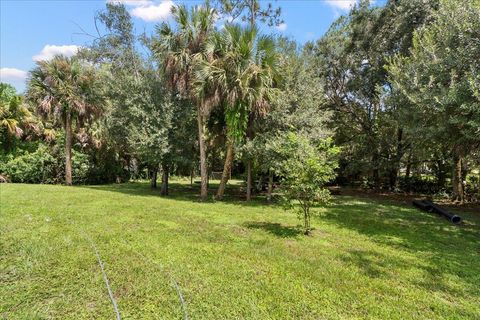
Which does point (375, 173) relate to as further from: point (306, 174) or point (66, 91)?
point (66, 91)

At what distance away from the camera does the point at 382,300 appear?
148 inches

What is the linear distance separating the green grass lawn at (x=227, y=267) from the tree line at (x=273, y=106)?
4.98 ft

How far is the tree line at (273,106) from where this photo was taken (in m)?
7.98

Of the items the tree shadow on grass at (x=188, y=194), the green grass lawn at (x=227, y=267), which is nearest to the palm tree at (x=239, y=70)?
the tree shadow on grass at (x=188, y=194)

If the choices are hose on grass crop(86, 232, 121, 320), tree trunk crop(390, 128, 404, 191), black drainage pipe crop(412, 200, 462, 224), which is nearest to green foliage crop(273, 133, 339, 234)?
hose on grass crop(86, 232, 121, 320)

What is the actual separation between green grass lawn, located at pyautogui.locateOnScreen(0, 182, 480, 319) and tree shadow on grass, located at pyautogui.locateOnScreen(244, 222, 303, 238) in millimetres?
47

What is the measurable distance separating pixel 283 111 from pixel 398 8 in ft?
24.6

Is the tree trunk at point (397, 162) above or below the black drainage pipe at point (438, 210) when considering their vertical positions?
above

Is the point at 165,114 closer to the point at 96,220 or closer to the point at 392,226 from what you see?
the point at 96,220

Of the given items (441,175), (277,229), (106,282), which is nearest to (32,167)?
(277,229)

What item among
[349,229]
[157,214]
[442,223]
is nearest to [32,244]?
[157,214]

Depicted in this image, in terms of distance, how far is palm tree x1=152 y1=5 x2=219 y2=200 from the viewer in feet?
34.9

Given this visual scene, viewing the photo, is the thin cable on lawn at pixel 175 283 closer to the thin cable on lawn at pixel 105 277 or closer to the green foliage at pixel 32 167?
the thin cable on lawn at pixel 105 277

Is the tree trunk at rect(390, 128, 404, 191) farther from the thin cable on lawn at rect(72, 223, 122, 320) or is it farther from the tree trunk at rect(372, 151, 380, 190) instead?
the thin cable on lawn at rect(72, 223, 122, 320)
